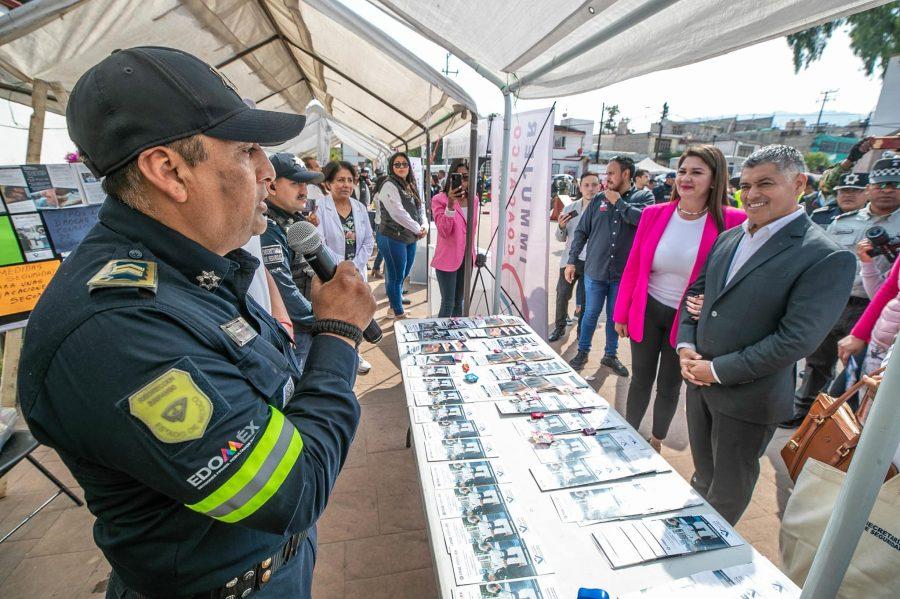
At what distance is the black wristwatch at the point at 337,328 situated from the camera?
3.16ft

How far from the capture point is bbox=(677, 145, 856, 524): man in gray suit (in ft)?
A: 5.09

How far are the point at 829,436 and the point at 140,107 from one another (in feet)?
7.60

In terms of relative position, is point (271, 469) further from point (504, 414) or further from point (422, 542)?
point (422, 542)

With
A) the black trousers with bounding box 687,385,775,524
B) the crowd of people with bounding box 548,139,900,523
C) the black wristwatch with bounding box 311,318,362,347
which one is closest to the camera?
the black wristwatch with bounding box 311,318,362,347

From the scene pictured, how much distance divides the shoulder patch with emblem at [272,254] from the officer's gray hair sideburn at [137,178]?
135cm

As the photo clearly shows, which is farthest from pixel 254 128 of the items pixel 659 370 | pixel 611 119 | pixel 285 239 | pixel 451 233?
pixel 611 119

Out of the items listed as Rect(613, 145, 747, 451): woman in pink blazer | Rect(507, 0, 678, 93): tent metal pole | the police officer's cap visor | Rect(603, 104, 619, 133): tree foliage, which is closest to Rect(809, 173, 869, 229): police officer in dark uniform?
Rect(613, 145, 747, 451): woman in pink blazer

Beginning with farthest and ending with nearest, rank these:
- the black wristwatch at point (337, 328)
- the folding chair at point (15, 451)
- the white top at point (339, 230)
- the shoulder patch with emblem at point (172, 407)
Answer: the white top at point (339, 230) < the folding chair at point (15, 451) < the black wristwatch at point (337, 328) < the shoulder patch with emblem at point (172, 407)

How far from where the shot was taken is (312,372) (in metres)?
0.89

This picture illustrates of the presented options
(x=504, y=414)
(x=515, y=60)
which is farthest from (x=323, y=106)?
(x=504, y=414)

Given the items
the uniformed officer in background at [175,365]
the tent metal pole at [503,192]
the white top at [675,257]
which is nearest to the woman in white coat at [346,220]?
the tent metal pole at [503,192]

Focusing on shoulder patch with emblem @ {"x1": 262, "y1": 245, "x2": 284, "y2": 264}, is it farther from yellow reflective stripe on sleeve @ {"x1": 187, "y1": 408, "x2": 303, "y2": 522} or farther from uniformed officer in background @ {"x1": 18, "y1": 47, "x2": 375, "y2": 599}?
yellow reflective stripe on sleeve @ {"x1": 187, "y1": 408, "x2": 303, "y2": 522}

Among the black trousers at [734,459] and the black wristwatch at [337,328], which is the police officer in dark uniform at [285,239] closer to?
the black wristwatch at [337,328]

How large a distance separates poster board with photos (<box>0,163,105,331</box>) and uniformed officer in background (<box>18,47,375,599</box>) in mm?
2531
